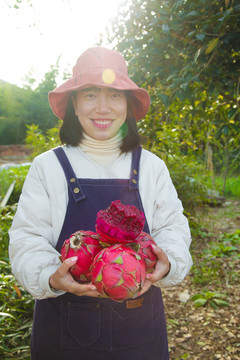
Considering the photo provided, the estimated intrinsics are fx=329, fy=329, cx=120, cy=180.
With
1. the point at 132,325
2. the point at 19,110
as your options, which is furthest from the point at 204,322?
the point at 19,110

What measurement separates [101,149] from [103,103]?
22cm

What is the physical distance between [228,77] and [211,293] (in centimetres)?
206

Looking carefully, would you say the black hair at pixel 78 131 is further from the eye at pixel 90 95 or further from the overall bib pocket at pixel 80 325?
the overall bib pocket at pixel 80 325

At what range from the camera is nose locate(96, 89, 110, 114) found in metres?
1.47

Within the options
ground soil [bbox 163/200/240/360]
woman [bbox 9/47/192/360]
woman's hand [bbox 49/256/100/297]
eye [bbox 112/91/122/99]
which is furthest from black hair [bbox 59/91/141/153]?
ground soil [bbox 163/200/240/360]

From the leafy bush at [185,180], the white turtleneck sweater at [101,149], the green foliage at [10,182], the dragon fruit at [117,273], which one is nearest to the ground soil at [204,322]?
the leafy bush at [185,180]

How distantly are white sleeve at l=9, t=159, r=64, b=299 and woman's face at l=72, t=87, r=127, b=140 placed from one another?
30cm

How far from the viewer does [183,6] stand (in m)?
2.19

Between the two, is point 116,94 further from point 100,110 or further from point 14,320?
point 14,320

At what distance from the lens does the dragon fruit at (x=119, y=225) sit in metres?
1.00

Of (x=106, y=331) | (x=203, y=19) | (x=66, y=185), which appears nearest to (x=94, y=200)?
(x=66, y=185)

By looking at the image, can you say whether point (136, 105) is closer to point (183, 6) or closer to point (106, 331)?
point (183, 6)

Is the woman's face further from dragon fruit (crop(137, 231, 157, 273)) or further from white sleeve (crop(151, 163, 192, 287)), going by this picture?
dragon fruit (crop(137, 231, 157, 273))

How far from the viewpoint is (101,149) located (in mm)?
1581
